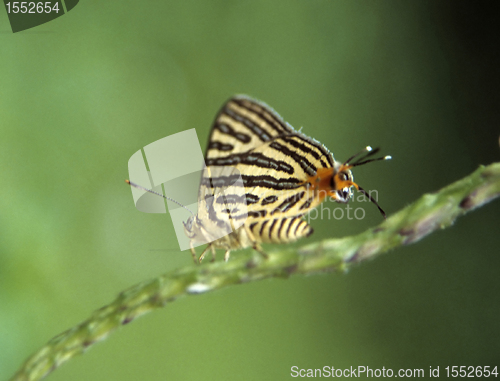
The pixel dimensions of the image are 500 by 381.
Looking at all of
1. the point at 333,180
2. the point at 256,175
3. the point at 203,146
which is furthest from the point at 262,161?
the point at 203,146

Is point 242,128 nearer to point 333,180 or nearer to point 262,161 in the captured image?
point 262,161

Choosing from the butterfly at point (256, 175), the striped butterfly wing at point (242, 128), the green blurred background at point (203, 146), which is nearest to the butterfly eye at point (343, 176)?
the butterfly at point (256, 175)

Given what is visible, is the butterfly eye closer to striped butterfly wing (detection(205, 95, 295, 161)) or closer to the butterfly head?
the butterfly head

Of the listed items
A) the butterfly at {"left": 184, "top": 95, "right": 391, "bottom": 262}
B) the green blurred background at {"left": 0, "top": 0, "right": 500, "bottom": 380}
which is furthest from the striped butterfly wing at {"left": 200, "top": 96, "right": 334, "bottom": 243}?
the green blurred background at {"left": 0, "top": 0, "right": 500, "bottom": 380}

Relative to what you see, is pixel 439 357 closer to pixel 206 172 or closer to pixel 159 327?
pixel 159 327

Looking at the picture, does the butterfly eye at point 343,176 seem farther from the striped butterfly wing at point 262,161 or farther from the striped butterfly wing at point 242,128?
the striped butterfly wing at point 242,128
